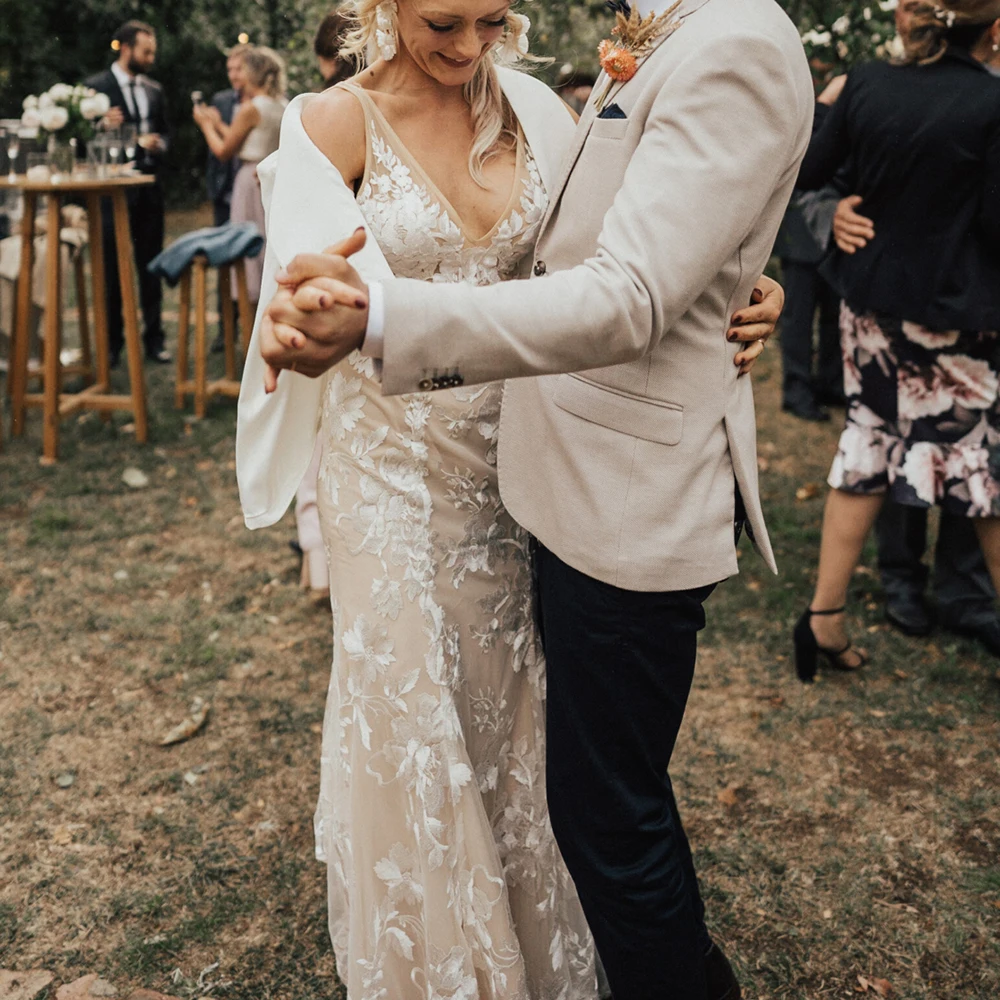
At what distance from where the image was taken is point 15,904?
281cm

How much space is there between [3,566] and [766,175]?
4367 mm

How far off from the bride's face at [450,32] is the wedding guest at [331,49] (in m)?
2.18

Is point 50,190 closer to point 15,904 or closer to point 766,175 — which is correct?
Answer: point 15,904

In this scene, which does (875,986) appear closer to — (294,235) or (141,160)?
(294,235)

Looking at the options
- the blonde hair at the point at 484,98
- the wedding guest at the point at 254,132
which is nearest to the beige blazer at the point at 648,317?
the blonde hair at the point at 484,98

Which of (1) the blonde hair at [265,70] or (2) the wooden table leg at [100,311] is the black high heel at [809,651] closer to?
(2) the wooden table leg at [100,311]

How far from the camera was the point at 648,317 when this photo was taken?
147 cm

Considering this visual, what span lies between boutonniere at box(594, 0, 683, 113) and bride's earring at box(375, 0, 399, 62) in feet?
1.61

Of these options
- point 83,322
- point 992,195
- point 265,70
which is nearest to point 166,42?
point 265,70

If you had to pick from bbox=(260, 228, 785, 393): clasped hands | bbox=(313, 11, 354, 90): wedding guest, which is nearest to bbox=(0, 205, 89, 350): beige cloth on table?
bbox=(313, 11, 354, 90): wedding guest

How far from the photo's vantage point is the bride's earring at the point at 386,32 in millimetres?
2004

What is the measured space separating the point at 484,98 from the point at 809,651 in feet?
8.15

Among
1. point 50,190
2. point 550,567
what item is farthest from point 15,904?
point 50,190

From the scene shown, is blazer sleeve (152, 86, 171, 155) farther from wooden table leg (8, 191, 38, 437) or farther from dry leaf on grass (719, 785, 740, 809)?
dry leaf on grass (719, 785, 740, 809)
